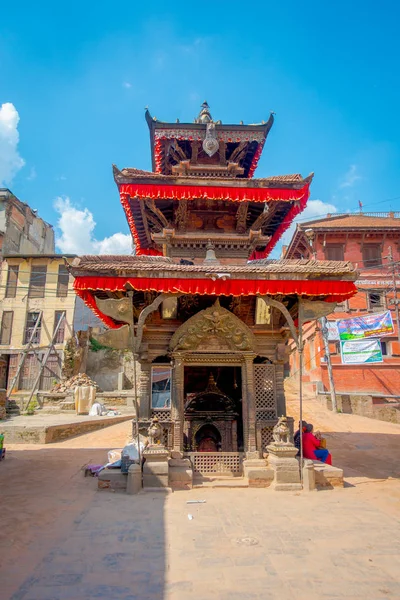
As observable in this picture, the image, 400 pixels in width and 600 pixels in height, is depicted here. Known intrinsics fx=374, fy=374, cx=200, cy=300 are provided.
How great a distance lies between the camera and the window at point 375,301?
30109mm

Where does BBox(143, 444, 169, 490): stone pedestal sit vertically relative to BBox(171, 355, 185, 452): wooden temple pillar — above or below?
below

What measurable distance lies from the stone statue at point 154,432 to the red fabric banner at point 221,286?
9.88 feet

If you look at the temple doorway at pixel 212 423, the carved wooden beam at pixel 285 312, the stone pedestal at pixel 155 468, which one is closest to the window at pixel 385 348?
the temple doorway at pixel 212 423

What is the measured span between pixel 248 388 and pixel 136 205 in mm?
6196

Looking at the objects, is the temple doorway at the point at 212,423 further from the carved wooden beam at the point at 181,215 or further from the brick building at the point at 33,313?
the brick building at the point at 33,313

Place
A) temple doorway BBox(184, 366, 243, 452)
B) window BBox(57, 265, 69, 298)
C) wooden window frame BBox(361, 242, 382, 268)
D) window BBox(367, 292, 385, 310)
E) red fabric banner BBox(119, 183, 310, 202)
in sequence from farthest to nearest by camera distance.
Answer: window BBox(57, 265, 69, 298) → wooden window frame BBox(361, 242, 382, 268) → window BBox(367, 292, 385, 310) → temple doorway BBox(184, 366, 243, 452) → red fabric banner BBox(119, 183, 310, 202)

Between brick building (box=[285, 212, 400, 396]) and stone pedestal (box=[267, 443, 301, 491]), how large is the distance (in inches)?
804

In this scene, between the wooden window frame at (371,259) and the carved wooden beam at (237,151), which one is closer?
the carved wooden beam at (237,151)

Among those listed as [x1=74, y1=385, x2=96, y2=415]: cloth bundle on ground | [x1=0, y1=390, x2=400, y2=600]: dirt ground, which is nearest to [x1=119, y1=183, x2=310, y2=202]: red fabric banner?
[x1=0, y1=390, x2=400, y2=600]: dirt ground

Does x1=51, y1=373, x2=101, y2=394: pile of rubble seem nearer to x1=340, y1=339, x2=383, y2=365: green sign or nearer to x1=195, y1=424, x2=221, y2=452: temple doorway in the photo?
x1=340, y1=339, x2=383, y2=365: green sign

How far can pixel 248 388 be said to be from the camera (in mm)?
9297

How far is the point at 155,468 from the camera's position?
26.1 feet

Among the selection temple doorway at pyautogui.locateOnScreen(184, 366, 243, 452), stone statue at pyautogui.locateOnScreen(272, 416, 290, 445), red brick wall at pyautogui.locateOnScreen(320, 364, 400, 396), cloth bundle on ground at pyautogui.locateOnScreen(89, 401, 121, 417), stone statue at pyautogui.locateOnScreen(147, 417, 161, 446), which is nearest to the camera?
stone statue at pyautogui.locateOnScreen(147, 417, 161, 446)

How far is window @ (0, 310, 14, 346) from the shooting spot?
109ft
